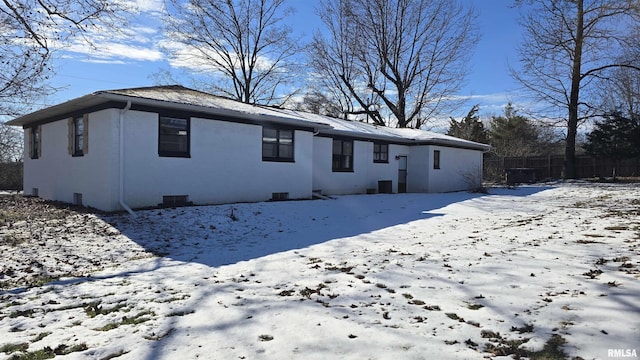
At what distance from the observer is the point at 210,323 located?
3.46 m

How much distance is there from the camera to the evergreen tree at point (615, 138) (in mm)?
22141

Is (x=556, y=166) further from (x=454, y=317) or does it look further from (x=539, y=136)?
(x=454, y=317)

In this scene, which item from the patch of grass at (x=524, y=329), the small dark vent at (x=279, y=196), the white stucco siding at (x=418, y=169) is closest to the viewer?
the patch of grass at (x=524, y=329)

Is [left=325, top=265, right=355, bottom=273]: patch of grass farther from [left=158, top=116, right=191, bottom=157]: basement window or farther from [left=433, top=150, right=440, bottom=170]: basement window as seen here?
[left=433, top=150, right=440, bottom=170]: basement window

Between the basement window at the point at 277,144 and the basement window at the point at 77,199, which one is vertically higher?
the basement window at the point at 277,144

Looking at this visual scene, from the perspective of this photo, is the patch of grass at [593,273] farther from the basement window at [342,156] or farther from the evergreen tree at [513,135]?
the evergreen tree at [513,135]

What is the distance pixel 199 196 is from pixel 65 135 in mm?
5043

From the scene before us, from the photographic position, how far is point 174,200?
11.0 metres

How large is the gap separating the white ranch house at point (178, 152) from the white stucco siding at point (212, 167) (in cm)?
3

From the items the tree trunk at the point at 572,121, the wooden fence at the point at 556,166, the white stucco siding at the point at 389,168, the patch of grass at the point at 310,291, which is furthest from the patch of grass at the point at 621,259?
the tree trunk at the point at 572,121

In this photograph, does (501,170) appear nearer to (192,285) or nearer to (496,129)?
(496,129)

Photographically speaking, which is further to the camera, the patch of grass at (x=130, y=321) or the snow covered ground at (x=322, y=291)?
the patch of grass at (x=130, y=321)

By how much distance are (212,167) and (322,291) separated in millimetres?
8167

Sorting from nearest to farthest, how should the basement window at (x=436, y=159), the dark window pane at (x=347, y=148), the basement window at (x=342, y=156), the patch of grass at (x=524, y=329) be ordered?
the patch of grass at (x=524, y=329), the basement window at (x=342, y=156), the dark window pane at (x=347, y=148), the basement window at (x=436, y=159)
